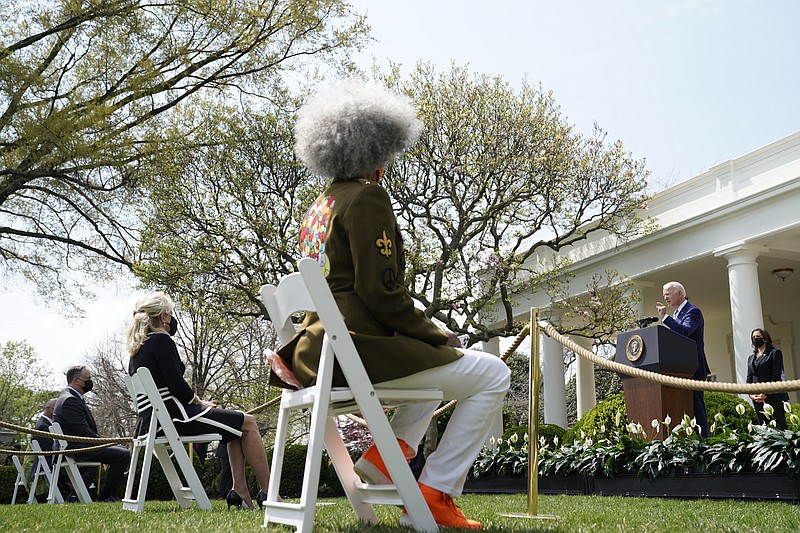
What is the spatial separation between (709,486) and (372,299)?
4150 mm

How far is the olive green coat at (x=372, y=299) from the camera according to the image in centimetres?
300

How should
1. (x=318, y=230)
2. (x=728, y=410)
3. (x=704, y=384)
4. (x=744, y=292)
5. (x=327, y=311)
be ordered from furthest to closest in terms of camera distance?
(x=744, y=292) → (x=728, y=410) → (x=704, y=384) → (x=318, y=230) → (x=327, y=311)

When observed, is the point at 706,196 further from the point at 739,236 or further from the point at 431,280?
the point at 431,280

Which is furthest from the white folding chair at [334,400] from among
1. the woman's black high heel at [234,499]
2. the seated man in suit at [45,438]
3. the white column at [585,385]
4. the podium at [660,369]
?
the white column at [585,385]

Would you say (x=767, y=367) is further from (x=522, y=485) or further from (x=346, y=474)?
(x=346, y=474)

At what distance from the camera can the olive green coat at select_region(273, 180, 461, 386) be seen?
118 inches

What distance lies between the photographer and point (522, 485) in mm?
8211

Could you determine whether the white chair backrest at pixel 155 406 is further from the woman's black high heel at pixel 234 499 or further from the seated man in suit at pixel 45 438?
the seated man in suit at pixel 45 438

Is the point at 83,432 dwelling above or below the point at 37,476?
above

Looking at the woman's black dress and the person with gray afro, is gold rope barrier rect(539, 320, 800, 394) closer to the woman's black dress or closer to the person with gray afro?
the person with gray afro

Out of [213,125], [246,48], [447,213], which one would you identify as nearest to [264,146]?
[213,125]

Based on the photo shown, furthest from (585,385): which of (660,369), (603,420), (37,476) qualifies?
Answer: (37,476)

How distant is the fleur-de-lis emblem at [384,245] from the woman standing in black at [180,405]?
119 inches

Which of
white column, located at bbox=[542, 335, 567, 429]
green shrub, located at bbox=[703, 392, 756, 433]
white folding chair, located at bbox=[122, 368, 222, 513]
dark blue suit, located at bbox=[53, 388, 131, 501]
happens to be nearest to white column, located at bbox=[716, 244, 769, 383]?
white column, located at bbox=[542, 335, 567, 429]
